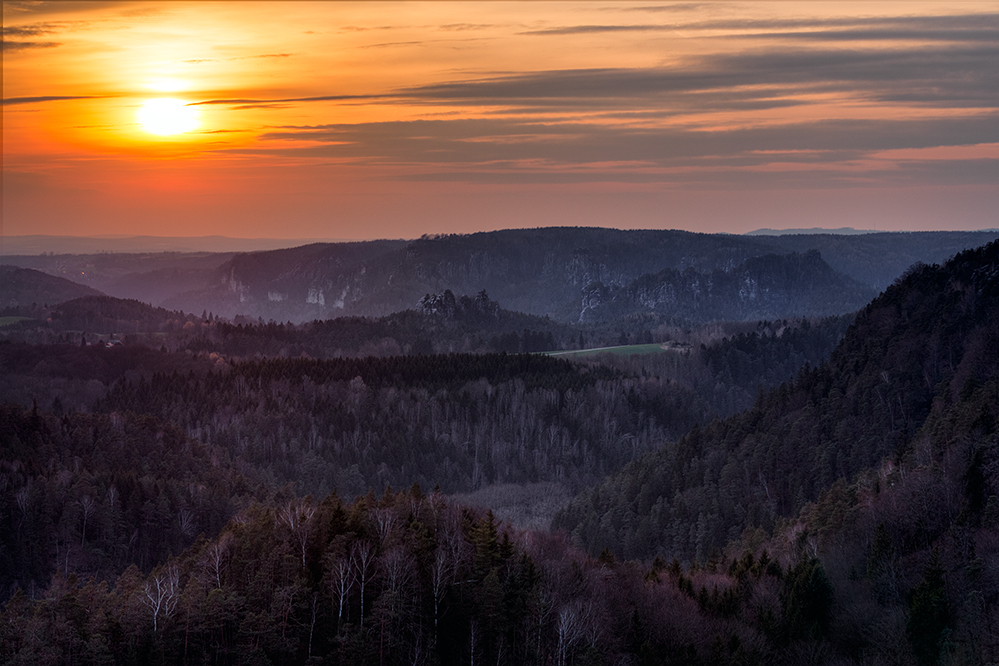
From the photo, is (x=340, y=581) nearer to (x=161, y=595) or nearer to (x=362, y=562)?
(x=362, y=562)

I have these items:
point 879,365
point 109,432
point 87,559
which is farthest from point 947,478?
point 109,432

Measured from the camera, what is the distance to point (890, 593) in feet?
233

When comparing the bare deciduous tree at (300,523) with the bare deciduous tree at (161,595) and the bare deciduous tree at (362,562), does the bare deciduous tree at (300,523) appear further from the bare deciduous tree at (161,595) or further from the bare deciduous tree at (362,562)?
the bare deciduous tree at (161,595)

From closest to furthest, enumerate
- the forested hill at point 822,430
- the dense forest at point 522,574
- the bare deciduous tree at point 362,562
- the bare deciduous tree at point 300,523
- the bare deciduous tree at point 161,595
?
the bare deciduous tree at point 161,595 < the dense forest at point 522,574 < the bare deciduous tree at point 362,562 < the bare deciduous tree at point 300,523 < the forested hill at point 822,430

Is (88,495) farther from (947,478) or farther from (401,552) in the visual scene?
(947,478)

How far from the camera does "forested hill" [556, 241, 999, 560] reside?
12031 centimetres

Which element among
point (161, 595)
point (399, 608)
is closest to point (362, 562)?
point (399, 608)

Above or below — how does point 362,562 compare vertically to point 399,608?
above

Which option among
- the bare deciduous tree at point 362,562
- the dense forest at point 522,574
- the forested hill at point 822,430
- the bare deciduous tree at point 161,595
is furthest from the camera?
the forested hill at point 822,430

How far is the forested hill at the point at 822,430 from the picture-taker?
120 meters

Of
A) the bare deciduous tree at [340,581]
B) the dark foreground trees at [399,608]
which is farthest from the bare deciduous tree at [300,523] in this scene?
the bare deciduous tree at [340,581]

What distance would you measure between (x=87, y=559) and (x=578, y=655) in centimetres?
5953

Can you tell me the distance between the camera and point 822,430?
131m

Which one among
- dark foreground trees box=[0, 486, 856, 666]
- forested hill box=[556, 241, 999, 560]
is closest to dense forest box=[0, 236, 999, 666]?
dark foreground trees box=[0, 486, 856, 666]
